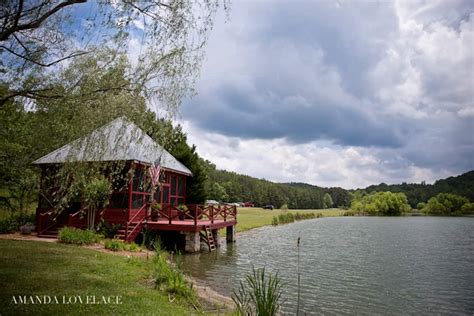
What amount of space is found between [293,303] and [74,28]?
9259 mm

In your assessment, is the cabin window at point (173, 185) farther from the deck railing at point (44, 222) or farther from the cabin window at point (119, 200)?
the deck railing at point (44, 222)

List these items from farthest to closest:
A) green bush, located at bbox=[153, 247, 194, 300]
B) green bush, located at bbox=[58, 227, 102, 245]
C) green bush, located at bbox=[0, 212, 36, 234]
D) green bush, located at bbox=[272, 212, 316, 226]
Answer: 1. green bush, located at bbox=[272, 212, 316, 226]
2. green bush, located at bbox=[0, 212, 36, 234]
3. green bush, located at bbox=[58, 227, 102, 245]
4. green bush, located at bbox=[153, 247, 194, 300]

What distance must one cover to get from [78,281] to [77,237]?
257 inches

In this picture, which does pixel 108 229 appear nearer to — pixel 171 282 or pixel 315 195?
pixel 171 282

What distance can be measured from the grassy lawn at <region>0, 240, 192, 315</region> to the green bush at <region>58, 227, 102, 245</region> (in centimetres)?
184

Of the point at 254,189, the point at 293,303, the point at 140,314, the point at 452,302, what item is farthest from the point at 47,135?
the point at 254,189

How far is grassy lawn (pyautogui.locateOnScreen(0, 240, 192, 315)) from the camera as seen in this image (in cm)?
594

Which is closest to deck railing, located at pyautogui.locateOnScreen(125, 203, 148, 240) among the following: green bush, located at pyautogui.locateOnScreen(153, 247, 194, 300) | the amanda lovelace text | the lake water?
the lake water

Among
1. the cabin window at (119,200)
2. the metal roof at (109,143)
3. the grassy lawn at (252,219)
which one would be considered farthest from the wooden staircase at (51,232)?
the grassy lawn at (252,219)

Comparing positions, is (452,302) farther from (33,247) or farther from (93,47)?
(33,247)

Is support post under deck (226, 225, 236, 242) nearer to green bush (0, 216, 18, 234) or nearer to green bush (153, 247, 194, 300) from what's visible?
green bush (0, 216, 18, 234)

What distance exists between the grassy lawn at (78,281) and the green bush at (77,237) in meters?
1.84

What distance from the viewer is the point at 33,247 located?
→ 11.7 meters

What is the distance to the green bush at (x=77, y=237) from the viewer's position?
13.5 metres
